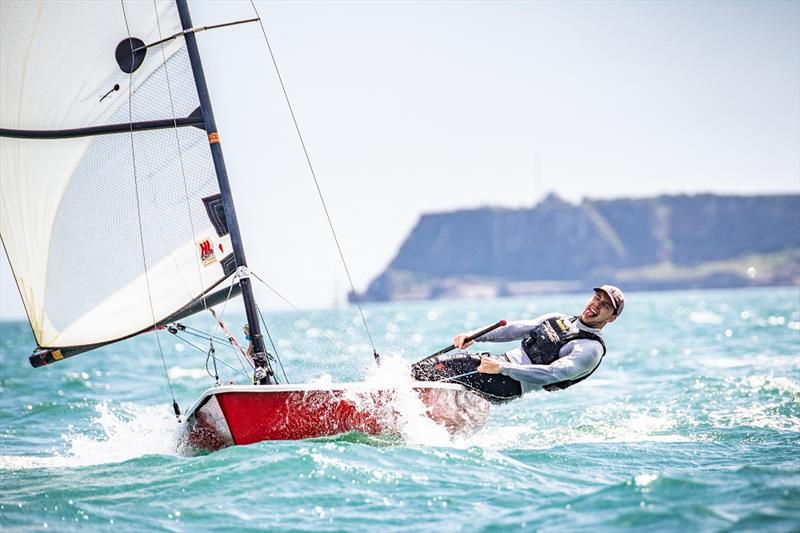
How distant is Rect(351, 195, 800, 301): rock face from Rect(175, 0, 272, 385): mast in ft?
452

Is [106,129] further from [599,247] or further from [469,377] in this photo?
[599,247]

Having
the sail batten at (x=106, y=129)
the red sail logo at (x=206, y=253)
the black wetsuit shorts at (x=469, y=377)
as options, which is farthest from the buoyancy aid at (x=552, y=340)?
the sail batten at (x=106, y=129)

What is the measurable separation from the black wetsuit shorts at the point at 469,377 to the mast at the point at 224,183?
1370mm

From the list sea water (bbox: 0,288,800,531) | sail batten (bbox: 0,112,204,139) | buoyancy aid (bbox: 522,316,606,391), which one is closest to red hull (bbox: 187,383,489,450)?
sea water (bbox: 0,288,800,531)

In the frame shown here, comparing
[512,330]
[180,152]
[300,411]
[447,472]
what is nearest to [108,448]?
[300,411]

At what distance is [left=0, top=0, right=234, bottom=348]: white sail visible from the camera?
7293 mm

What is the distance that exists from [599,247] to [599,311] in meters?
154

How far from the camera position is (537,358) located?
7.28m

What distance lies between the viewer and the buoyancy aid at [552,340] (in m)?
7.18

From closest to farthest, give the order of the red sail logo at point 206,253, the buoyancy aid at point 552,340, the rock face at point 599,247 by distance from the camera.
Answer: the buoyancy aid at point 552,340 → the red sail logo at point 206,253 → the rock face at point 599,247

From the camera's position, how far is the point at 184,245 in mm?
7602

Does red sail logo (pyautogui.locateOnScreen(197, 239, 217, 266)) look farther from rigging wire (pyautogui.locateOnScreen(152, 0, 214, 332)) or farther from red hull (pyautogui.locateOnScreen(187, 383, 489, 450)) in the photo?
red hull (pyautogui.locateOnScreen(187, 383, 489, 450))

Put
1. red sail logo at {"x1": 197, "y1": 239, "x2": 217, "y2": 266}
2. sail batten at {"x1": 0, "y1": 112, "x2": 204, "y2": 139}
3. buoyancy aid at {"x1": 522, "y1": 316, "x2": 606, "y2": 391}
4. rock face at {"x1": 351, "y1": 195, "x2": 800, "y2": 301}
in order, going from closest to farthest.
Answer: buoyancy aid at {"x1": 522, "y1": 316, "x2": 606, "y2": 391}
sail batten at {"x1": 0, "y1": 112, "x2": 204, "y2": 139}
red sail logo at {"x1": 197, "y1": 239, "x2": 217, "y2": 266}
rock face at {"x1": 351, "y1": 195, "x2": 800, "y2": 301}

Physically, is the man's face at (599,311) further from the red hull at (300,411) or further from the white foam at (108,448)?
the white foam at (108,448)
